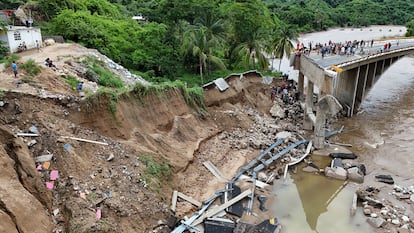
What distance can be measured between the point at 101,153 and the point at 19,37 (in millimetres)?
17287

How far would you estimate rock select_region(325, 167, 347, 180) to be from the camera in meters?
25.7

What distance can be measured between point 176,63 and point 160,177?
764 inches

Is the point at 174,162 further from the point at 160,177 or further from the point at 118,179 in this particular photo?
the point at 118,179

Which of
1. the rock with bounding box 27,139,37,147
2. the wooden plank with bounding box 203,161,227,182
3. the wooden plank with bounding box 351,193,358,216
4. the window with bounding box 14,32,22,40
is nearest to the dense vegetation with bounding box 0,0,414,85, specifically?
the window with bounding box 14,32,22,40

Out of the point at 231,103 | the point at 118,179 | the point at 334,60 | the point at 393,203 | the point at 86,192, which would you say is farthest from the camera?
the point at 334,60

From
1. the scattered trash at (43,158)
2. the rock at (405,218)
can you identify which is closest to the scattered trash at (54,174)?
the scattered trash at (43,158)

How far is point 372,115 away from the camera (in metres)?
40.3

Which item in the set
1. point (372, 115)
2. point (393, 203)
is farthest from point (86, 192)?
point (372, 115)

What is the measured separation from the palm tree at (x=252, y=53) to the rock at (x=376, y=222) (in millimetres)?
25055

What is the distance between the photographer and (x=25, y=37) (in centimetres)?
3120

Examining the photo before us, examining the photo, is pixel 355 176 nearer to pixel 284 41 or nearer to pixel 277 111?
pixel 277 111

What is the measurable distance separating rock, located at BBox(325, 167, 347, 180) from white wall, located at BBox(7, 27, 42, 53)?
87.5 feet

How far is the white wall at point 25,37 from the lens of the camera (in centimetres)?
3007

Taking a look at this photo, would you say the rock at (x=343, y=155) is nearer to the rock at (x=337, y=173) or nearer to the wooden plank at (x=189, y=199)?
the rock at (x=337, y=173)
